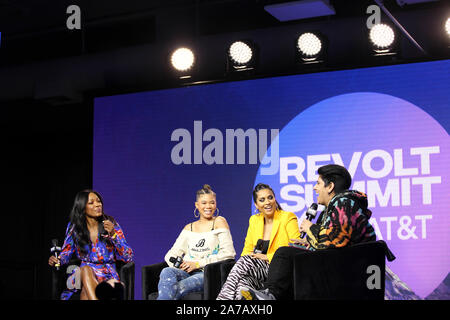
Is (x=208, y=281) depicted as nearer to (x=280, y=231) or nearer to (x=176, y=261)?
(x=176, y=261)

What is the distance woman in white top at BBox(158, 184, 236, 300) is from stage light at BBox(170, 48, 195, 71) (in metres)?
1.28

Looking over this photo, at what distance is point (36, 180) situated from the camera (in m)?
7.43

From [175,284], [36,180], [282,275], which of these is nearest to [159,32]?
[36,180]

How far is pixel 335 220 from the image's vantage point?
3619 mm

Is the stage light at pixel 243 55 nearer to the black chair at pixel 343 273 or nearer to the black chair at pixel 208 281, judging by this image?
the black chair at pixel 208 281

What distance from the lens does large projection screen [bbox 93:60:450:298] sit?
5062 mm

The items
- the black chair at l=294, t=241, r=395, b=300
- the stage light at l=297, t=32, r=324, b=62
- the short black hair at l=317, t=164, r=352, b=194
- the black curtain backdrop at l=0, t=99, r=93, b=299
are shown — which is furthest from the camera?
the black curtain backdrop at l=0, t=99, r=93, b=299

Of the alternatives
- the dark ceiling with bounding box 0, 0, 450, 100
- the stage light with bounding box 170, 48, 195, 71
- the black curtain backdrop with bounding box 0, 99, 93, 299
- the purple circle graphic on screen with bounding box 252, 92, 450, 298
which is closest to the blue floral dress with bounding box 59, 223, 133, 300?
the purple circle graphic on screen with bounding box 252, 92, 450, 298

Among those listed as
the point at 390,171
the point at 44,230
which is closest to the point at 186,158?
the point at 390,171

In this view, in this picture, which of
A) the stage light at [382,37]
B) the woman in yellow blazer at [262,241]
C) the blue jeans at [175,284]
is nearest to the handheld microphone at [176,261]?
the blue jeans at [175,284]

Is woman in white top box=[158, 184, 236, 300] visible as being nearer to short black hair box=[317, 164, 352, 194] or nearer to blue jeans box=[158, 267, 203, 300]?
blue jeans box=[158, 267, 203, 300]

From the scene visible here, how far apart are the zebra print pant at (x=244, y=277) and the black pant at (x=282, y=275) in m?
0.34

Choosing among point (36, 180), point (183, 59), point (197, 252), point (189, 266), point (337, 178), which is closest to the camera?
point (337, 178)

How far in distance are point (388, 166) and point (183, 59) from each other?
2.06 m
